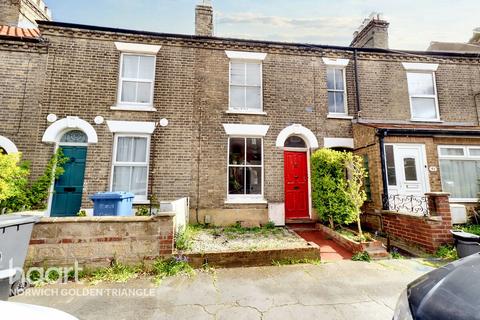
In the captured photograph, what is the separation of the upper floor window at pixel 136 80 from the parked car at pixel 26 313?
7636 millimetres

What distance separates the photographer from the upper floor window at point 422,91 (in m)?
9.61

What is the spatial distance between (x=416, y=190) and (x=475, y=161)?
2.94 metres

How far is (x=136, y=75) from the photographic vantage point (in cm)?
838

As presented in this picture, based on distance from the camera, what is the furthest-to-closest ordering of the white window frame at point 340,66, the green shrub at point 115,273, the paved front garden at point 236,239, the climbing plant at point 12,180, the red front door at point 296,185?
1. the white window frame at point 340,66
2. the red front door at point 296,185
3. the climbing plant at point 12,180
4. the paved front garden at point 236,239
5. the green shrub at point 115,273

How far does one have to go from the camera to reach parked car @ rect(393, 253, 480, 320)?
5.04 feet

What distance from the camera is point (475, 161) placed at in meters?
8.33

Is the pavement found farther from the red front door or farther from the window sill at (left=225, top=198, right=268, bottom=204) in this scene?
the red front door

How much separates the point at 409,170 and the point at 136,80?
10422 mm

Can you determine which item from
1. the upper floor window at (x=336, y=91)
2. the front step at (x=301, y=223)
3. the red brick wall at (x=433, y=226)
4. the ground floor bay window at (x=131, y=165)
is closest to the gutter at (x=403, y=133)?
the red brick wall at (x=433, y=226)

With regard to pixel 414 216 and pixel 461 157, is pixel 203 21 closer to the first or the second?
pixel 414 216

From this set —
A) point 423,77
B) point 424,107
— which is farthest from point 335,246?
point 423,77

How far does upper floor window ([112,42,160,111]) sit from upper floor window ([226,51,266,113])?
2970mm

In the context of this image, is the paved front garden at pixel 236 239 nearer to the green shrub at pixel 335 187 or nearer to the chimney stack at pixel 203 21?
the green shrub at pixel 335 187

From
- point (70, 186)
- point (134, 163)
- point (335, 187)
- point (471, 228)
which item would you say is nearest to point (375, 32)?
point (335, 187)
